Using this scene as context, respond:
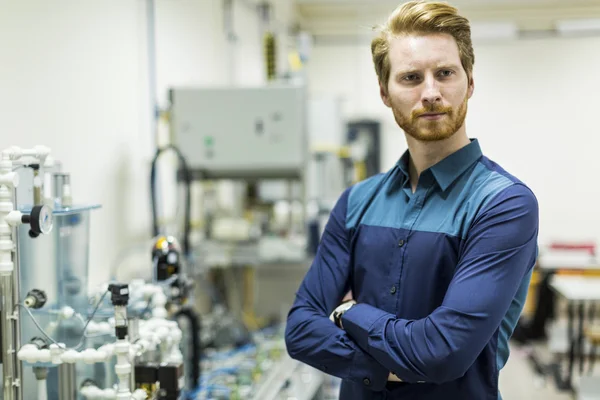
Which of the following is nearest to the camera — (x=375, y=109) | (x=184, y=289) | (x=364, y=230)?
(x=364, y=230)

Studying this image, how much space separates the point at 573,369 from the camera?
176 inches

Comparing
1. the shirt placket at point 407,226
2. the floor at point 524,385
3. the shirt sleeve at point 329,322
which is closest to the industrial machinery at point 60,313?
the shirt sleeve at point 329,322

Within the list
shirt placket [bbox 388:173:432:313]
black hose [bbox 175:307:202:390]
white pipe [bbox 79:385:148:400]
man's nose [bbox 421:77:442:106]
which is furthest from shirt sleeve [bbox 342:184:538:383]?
black hose [bbox 175:307:202:390]

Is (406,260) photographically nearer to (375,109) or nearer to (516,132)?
(516,132)

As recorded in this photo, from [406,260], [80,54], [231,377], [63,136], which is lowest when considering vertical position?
[231,377]

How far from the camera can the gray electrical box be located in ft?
10.1

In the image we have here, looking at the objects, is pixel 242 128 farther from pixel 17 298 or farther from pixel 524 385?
pixel 524 385

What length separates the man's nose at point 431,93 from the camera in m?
1.33

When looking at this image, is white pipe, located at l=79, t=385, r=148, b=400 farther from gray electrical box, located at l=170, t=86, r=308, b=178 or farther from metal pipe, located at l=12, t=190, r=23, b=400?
gray electrical box, located at l=170, t=86, r=308, b=178

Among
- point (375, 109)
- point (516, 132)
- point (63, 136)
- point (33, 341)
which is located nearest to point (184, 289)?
point (33, 341)

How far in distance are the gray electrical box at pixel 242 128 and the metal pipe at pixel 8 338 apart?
1.71 meters

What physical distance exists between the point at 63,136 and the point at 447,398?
1720mm

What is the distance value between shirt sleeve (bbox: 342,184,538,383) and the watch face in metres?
0.76

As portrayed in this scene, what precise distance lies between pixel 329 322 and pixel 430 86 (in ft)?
1.84
